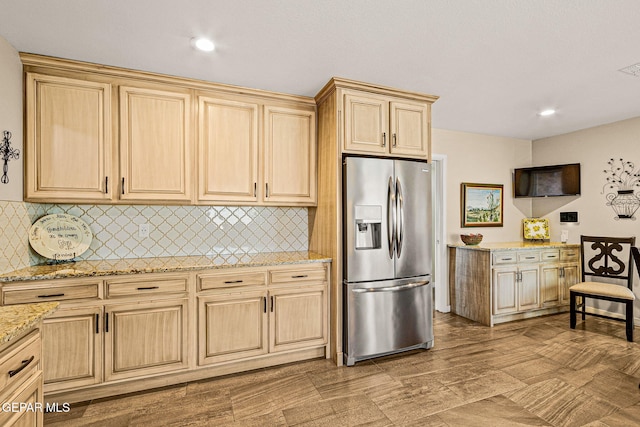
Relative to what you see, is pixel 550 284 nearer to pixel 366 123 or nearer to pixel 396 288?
pixel 396 288

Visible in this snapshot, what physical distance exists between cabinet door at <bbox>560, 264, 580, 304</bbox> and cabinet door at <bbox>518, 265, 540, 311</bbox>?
0.46m

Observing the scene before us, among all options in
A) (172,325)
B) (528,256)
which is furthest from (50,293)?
(528,256)

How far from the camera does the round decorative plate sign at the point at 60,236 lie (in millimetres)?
2531

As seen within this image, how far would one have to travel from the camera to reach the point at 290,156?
316cm

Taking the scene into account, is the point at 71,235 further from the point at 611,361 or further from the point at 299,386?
the point at 611,361

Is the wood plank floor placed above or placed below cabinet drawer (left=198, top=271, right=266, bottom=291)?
below

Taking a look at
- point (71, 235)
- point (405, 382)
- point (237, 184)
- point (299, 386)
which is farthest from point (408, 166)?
point (71, 235)

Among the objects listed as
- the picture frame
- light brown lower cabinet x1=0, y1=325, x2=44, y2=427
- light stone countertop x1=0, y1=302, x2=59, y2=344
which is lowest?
light brown lower cabinet x1=0, y1=325, x2=44, y2=427

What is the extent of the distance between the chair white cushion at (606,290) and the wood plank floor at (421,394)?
0.48 metres

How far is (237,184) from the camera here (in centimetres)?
297

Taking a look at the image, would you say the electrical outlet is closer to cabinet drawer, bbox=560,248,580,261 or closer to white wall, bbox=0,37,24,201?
white wall, bbox=0,37,24,201

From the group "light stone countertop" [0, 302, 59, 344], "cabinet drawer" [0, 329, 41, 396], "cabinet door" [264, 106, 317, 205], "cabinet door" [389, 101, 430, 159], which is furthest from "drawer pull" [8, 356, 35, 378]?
"cabinet door" [389, 101, 430, 159]

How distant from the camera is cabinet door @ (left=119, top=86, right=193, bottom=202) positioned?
2.65 m

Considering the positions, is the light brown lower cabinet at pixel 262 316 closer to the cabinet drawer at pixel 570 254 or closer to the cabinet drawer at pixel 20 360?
the cabinet drawer at pixel 20 360
